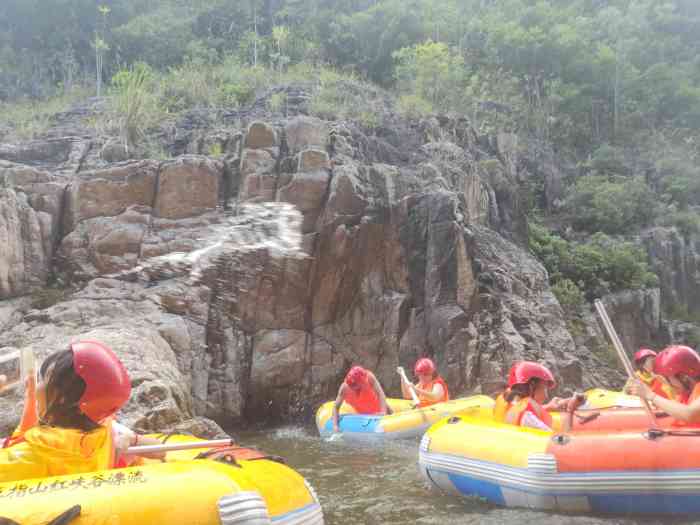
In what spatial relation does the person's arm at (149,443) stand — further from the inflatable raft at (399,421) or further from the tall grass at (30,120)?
the tall grass at (30,120)

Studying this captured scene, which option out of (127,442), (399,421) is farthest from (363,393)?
(127,442)

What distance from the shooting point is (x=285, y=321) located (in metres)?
11.8

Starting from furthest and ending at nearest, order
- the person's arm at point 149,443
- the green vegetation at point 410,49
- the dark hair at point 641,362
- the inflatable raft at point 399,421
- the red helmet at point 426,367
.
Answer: the green vegetation at point 410,49 < the red helmet at point 426,367 < the inflatable raft at point 399,421 < the dark hair at point 641,362 < the person's arm at point 149,443

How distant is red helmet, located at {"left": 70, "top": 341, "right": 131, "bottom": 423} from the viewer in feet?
9.79

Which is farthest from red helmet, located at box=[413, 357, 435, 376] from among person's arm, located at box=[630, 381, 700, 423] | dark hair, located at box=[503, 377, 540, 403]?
person's arm, located at box=[630, 381, 700, 423]

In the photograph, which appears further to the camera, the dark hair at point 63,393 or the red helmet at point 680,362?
the red helmet at point 680,362

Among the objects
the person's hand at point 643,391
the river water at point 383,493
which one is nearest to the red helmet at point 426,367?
the river water at point 383,493

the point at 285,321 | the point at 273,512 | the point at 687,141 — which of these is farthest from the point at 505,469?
the point at 687,141

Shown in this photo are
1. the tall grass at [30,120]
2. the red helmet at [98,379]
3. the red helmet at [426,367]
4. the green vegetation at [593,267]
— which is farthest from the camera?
the green vegetation at [593,267]

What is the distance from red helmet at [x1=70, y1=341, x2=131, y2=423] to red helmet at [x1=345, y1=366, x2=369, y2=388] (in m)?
7.03

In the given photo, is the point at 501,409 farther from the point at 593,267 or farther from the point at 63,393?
the point at 593,267

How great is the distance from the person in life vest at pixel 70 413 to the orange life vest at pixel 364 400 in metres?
7.06

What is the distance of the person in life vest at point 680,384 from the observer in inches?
188

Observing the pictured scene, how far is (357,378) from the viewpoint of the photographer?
32.8 ft
